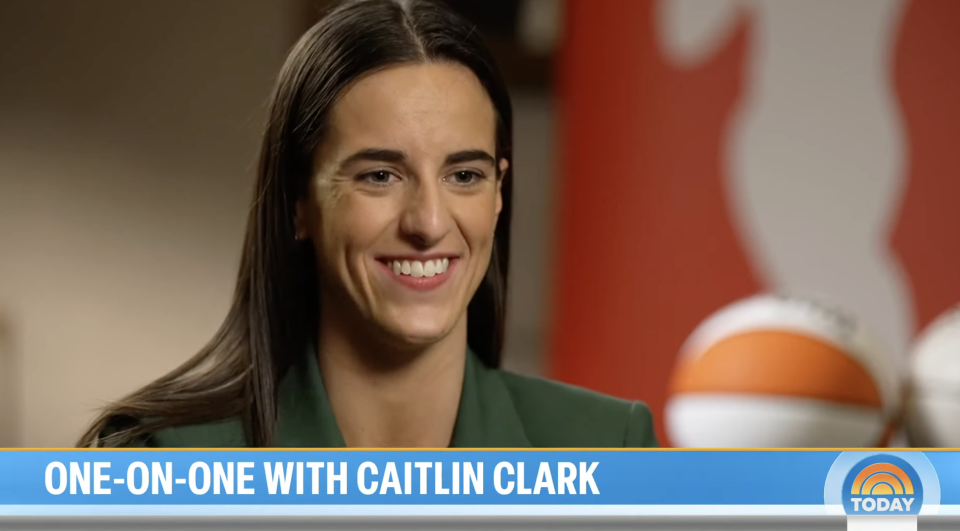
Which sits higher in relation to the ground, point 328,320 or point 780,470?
point 328,320

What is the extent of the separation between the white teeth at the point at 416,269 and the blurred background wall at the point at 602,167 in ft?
1.01

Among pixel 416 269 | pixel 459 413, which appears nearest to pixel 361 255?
pixel 416 269

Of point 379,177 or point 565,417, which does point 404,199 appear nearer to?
point 379,177

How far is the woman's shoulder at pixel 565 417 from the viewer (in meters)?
0.94

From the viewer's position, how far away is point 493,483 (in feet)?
3.04

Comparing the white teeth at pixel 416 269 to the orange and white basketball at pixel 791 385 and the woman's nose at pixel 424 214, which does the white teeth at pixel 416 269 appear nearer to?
the woman's nose at pixel 424 214

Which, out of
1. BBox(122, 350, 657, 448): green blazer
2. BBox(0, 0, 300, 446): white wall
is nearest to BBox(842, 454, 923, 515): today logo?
BBox(122, 350, 657, 448): green blazer

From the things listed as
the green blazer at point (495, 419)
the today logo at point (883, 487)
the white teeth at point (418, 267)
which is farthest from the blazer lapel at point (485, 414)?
the today logo at point (883, 487)

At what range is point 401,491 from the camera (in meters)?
0.93

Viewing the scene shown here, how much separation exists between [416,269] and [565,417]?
20cm

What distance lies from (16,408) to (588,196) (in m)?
0.75

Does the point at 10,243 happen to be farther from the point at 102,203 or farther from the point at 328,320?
the point at 328,320

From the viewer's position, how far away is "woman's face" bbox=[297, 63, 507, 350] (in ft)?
2.75

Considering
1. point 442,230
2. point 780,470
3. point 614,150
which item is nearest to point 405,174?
point 442,230
